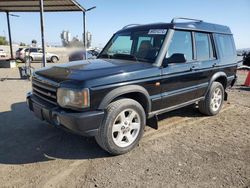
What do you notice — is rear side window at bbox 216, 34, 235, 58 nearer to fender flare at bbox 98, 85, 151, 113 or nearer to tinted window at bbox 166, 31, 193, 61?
tinted window at bbox 166, 31, 193, 61

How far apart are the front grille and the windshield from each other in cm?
154

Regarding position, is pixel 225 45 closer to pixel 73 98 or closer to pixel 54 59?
pixel 73 98

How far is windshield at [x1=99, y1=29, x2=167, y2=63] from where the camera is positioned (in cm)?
447

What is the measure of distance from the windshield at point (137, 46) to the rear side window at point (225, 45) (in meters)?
1.99

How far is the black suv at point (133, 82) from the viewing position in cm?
349

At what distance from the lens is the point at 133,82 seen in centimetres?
388

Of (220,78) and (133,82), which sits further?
(220,78)

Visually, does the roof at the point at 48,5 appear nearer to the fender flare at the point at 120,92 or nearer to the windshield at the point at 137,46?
the windshield at the point at 137,46

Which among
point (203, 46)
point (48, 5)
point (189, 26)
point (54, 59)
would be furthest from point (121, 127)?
point (54, 59)

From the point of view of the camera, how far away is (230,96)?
833 cm

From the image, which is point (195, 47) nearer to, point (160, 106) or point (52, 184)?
point (160, 106)

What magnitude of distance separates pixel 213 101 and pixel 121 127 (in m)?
2.98

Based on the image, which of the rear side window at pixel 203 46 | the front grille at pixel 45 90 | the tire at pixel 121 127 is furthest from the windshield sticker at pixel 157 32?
the front grille at pixel 45 90

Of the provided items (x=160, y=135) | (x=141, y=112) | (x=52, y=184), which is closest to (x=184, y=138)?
(x=160, y=135)
